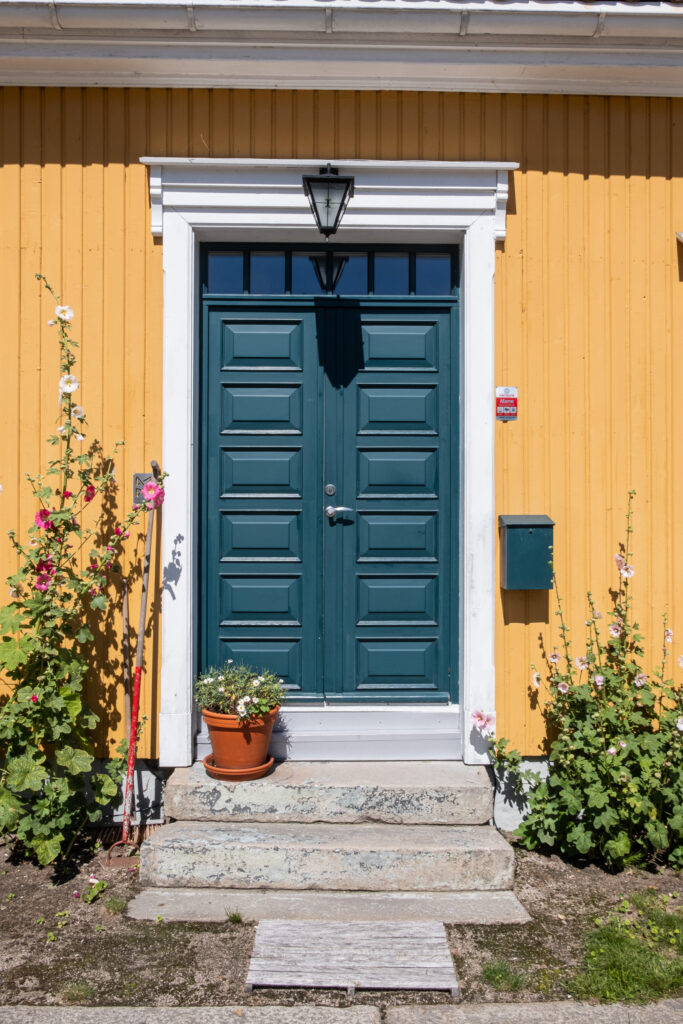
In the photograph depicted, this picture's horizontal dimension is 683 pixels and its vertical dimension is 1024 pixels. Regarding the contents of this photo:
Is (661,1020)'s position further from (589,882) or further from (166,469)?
(166,469)

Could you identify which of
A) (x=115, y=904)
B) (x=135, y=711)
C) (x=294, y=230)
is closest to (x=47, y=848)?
(x=115, y=904)

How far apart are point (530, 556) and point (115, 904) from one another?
265 cm

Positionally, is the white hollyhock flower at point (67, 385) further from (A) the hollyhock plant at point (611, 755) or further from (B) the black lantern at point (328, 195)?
(A) the hollyhock plant at point (611, 755)

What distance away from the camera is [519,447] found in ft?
14.3

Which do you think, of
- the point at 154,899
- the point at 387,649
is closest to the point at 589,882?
the point at 387,649

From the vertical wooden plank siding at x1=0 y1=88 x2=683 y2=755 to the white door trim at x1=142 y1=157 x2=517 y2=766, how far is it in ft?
0.36

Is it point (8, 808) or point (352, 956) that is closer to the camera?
point (352, 956)

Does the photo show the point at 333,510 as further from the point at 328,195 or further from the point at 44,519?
the point at 328,195

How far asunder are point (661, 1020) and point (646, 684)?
172 centimetres

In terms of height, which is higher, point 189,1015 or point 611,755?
point 611,755

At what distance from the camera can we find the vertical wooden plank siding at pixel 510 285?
14.1 ft

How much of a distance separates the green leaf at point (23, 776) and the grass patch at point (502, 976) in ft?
7.20

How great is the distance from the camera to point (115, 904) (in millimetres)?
3529

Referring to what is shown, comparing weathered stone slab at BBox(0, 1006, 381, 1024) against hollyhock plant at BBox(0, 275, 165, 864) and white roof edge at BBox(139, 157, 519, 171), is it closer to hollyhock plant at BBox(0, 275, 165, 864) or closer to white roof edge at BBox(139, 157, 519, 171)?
hollyhock plant at BBox(0, 275, 165, 864)
